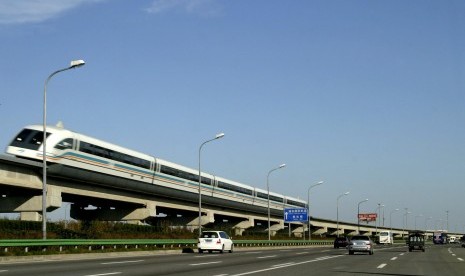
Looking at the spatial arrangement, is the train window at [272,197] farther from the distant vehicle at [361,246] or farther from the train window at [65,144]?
the distant vehicle at [361,246]

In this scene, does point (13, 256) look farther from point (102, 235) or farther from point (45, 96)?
point (102, 235)

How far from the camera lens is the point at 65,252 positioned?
30.4 metres

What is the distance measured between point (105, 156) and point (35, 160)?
8.50 meters

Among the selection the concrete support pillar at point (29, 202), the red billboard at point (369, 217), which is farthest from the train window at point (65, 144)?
the red billboard at point (369, 217)

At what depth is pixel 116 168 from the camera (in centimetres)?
5391

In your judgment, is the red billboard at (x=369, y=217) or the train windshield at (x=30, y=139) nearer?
the train windshield at (x=30, y=139)

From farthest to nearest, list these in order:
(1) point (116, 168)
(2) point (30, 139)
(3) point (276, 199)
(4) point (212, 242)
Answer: (3) point (276, 199) < (1) point (116, 168) < (2) point (30, 139) < (4) point (212, 242)

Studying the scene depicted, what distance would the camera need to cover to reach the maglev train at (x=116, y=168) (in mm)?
44812

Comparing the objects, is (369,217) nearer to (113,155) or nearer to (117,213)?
(117,213)

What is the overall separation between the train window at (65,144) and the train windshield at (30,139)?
4.98ft

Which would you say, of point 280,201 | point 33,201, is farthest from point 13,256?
point 280,201

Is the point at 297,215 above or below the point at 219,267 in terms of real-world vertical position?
above

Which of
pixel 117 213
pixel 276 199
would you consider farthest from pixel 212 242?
pixel 276 199

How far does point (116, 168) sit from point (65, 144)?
8734mm
